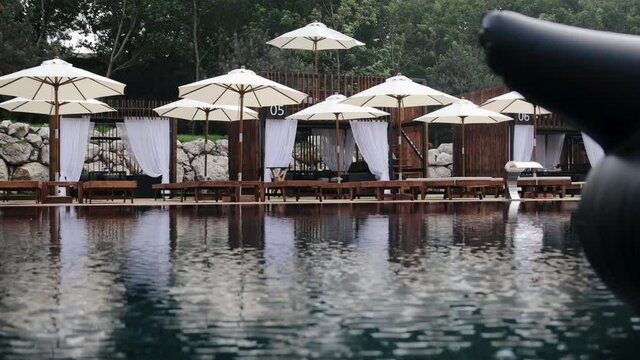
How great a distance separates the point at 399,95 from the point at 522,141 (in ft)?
24.2

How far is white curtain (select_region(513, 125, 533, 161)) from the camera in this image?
89.6ft

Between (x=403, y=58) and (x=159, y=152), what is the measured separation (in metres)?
20.0

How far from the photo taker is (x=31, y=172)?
27438mm

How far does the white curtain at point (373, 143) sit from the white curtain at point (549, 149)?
667 centimetres

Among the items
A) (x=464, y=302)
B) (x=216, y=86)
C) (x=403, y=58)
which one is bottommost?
(x=464, y=302)

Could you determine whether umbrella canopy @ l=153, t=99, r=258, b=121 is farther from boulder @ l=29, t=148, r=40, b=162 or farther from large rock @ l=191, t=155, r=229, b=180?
boulder @ l=29, t=148, r=40, b=162

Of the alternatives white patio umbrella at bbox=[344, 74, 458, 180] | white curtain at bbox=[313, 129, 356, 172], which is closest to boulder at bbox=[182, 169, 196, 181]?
white curtain at bbox=[313, 129, 356, 172]

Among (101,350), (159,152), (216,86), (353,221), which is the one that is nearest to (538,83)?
(101,350)

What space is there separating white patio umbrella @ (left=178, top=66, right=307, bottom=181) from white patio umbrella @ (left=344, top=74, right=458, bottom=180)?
198 cm

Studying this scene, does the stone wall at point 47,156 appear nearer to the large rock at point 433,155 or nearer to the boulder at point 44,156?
the boulder at point 44,156

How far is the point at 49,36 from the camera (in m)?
36.7

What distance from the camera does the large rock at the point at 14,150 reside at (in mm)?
27141

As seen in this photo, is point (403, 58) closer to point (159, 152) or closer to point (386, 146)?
point (386, 146)

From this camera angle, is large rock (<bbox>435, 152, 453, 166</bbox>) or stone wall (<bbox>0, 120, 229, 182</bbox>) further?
large rock (<bbox>435, 152, 453, 166</bbox>)
